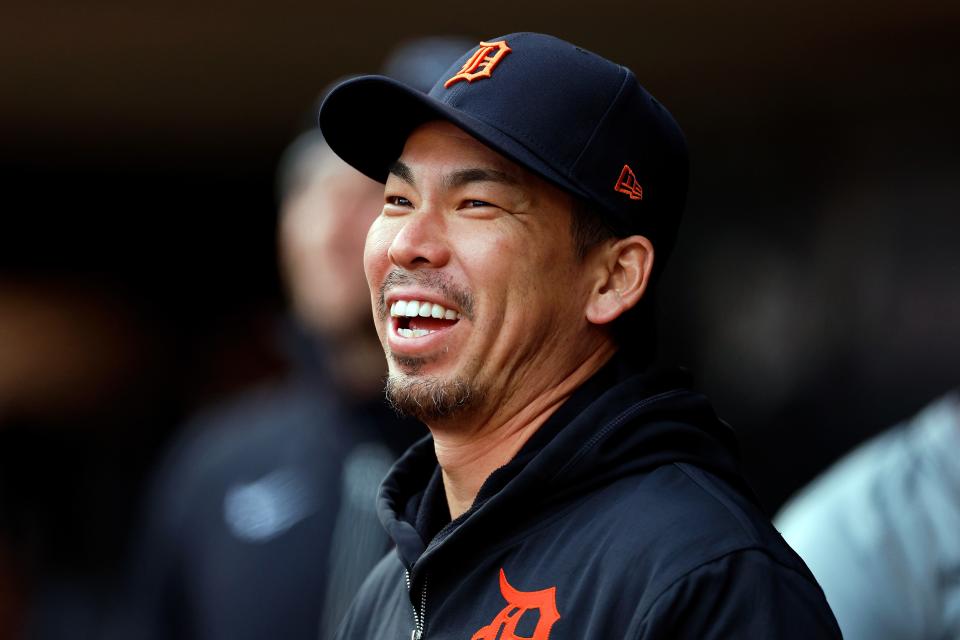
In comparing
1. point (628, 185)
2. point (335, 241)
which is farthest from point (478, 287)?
point (335, 241)

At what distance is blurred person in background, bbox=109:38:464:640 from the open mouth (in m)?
1.33

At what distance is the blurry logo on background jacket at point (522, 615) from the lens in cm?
200

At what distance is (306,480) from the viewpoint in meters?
3.87

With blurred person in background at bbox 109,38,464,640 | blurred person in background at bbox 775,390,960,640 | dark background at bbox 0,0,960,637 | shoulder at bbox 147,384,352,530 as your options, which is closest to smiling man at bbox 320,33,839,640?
blurred person in background at bbox 775,390,960,640

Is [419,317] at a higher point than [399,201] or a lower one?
lower

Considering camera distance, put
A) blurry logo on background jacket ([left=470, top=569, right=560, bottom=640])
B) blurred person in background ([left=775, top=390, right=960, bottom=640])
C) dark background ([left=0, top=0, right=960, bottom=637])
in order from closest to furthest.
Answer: blurry logo on background jacket ([left=470, top=569, right=560, bottom=640])
blurred person in background ([left=775, top=390, right=960, bottom=640])
dark background ([left=0, top=0, right=960, bottom=637])

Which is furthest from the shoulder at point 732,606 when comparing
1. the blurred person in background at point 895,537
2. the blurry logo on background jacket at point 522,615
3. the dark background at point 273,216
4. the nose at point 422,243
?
the dark background at point 273,216

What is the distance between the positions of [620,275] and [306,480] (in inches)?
67.5

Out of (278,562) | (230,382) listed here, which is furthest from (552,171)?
(230,382)

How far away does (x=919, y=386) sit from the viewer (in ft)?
21.9

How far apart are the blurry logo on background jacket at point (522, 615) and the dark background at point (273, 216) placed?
13.1ft

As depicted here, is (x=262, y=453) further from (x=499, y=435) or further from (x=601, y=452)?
(x=601, y=452)

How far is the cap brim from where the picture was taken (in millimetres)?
2207

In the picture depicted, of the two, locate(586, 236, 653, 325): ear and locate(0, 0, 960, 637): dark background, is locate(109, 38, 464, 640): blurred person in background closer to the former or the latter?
locate(586, 236, 653, 325): ear
